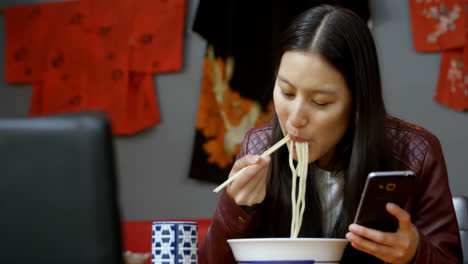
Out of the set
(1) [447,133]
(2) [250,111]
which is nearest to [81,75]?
(2) [250,111]

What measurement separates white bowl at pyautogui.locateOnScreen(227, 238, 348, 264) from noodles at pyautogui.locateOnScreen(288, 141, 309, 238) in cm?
27

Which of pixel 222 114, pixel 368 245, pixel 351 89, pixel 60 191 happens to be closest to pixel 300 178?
pixel 351 89

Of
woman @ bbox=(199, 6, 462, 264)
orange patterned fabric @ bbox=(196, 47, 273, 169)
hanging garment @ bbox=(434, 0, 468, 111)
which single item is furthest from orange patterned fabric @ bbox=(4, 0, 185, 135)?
woman @ bbox=(199, 6, 462, 264)

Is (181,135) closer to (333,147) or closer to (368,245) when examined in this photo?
(333,147)

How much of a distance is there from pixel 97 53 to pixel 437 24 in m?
1.94

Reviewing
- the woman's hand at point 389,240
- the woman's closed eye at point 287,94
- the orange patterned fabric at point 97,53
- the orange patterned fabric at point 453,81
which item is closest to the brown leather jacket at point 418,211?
the woman's hand at point 389,240

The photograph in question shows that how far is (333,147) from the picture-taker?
137cm

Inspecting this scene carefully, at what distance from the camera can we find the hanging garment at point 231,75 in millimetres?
3012

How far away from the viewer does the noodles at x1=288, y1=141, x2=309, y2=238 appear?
1243mm

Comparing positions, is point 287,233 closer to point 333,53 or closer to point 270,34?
point 333,53

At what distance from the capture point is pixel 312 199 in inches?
53.1

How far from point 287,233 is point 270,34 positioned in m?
1.88

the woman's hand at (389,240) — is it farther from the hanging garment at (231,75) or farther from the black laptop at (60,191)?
the hanging garment at (231,75)

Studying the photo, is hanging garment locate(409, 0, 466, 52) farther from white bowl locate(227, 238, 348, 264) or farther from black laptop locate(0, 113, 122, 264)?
black laptop locate(0, 113, 122, 264)
